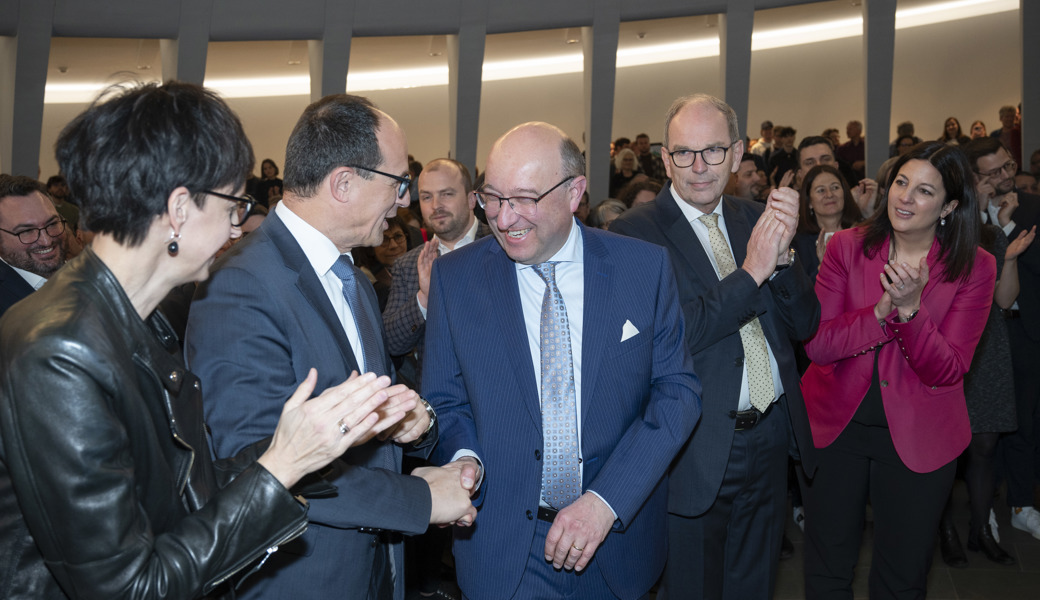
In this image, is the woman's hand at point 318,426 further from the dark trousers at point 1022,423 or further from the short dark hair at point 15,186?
the dark trousers at point 1022,423

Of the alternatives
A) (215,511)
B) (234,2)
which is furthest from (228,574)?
(234,2)

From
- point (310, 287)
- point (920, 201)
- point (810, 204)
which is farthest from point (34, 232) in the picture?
point (810, 204)

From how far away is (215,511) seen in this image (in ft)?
4.57

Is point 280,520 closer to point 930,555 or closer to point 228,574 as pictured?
point 228,574

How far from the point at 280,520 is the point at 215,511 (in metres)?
0.11

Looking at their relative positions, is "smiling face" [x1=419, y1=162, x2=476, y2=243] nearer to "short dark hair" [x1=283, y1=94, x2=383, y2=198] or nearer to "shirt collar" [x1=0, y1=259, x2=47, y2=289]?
"shirt collar" [x1=0, y1=259, x2=47, y2=289]

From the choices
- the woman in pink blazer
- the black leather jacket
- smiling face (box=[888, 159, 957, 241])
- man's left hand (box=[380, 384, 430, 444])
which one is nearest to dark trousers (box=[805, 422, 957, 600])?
the woman in pink blazer

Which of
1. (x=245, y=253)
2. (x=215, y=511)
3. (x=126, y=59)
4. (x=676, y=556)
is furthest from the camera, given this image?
(x=126, y=59)

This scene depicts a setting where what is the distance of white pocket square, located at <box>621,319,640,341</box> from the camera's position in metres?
2.28

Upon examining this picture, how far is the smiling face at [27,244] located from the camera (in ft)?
11.7

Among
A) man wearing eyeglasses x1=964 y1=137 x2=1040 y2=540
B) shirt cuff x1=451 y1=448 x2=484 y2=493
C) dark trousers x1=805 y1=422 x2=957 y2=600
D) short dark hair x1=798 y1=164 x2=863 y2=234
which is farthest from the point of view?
short dark hair x1=798 y1=164 x2=863 y2=234

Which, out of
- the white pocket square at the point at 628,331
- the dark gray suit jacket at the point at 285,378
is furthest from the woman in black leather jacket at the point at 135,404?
the white pocket square at the point at 628,331

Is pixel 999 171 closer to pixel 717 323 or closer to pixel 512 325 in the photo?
pixel 717 323

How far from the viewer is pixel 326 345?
189 centimetres
